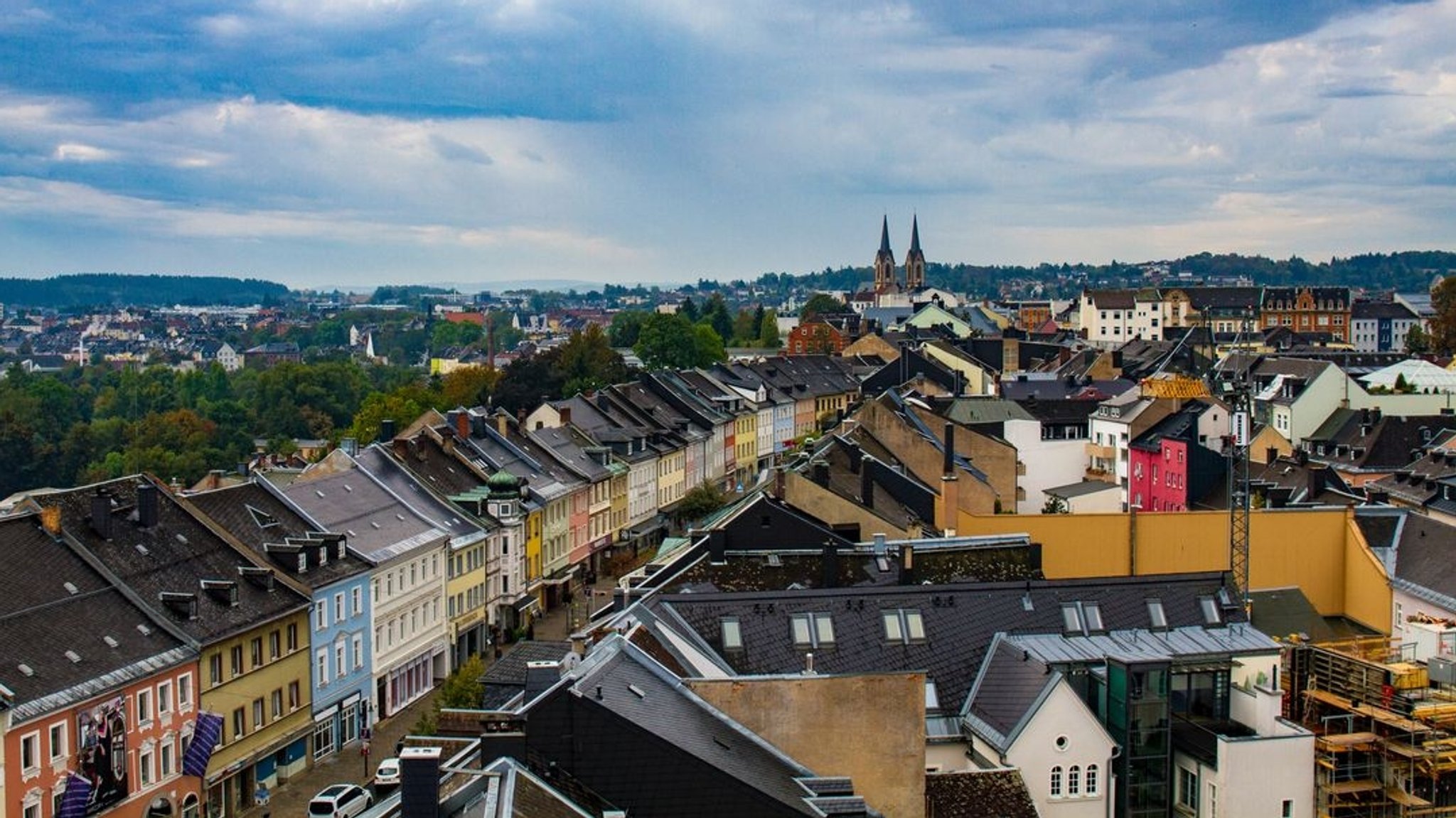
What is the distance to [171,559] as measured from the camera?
43125 millimetres

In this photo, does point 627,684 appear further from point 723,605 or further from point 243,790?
point 243,790

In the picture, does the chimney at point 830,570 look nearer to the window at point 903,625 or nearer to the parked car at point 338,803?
the window at point 903,625

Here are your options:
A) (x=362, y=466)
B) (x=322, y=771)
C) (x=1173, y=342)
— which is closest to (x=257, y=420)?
(x=1173, y=342)

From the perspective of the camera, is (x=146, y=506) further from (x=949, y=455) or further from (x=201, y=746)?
(x=949, y=455)

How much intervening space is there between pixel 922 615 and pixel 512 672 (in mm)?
11243

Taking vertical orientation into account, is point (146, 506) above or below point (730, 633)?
above

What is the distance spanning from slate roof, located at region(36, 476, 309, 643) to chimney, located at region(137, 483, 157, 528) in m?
0.10

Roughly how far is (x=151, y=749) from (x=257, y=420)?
421 ft

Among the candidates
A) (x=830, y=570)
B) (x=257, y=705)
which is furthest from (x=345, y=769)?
(x=830, y=570)

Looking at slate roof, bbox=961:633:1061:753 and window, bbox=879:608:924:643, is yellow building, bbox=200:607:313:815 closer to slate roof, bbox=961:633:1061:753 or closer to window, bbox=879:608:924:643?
window, bbox=879:608:924:643

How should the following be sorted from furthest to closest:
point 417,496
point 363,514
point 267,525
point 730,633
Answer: point 417,496 < point 363,514 < point 267,525 < point 730,633

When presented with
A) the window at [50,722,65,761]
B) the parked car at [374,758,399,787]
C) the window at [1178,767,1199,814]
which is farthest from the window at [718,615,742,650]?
the window at [50,722,65,761]

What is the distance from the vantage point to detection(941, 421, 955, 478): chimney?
58.5 metres

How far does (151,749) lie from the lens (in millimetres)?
38094
